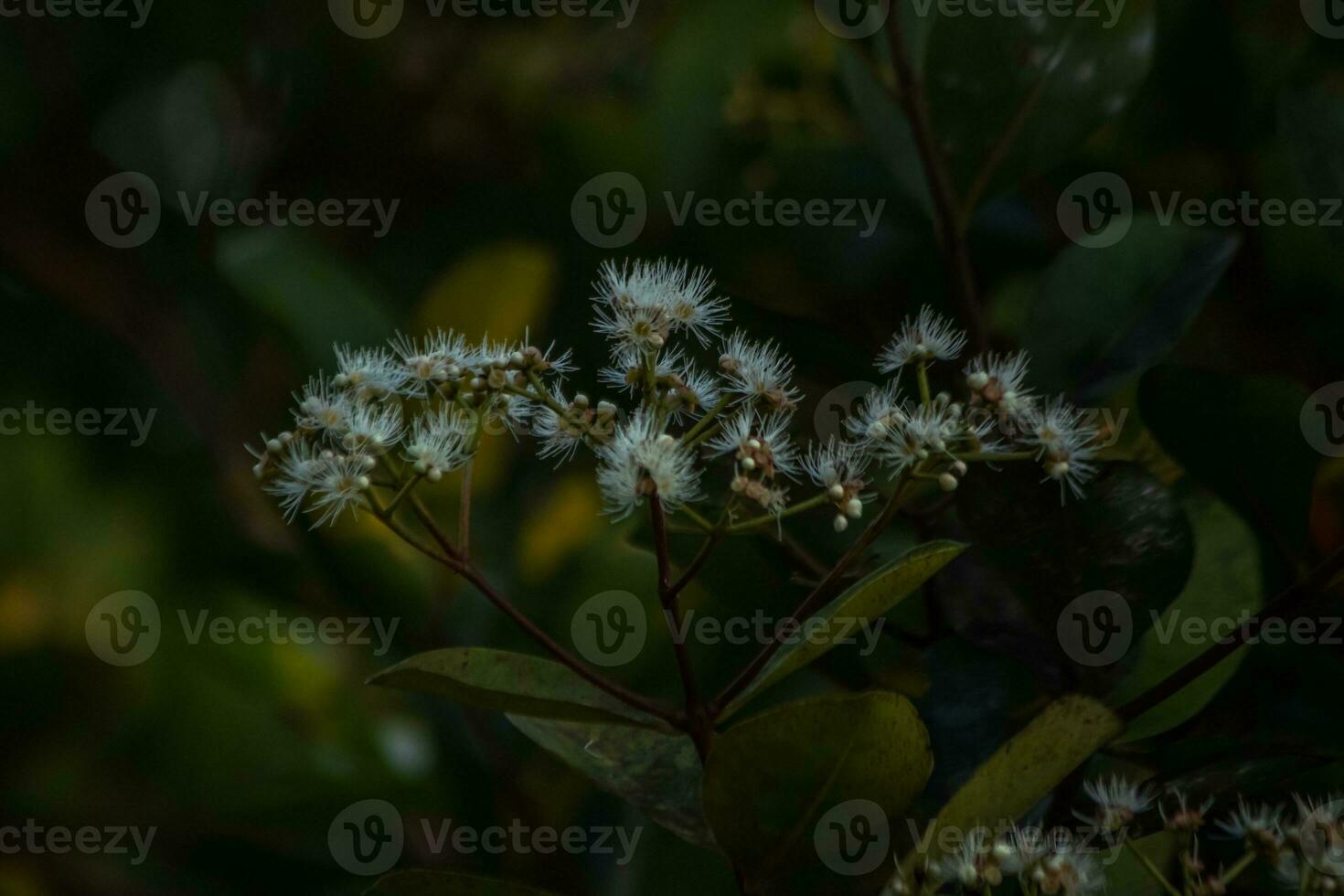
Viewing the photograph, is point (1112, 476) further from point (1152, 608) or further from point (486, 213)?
point (486, 213)

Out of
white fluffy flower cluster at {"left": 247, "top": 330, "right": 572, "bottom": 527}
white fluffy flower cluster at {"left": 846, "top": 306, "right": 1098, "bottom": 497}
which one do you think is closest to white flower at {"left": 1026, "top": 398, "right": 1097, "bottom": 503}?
white fluffy flower cluster at {"left": 846, "top": 306, "right": 1098, "bottom": 497}

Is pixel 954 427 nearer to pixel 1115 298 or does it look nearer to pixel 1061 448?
pixel 1061 448

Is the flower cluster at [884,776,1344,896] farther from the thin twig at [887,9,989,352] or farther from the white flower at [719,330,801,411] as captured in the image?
the thin twig at [887,9,989,352]

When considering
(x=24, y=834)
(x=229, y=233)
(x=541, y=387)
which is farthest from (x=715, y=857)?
(x=229, y=233)

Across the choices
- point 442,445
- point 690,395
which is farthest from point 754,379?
point 442,445

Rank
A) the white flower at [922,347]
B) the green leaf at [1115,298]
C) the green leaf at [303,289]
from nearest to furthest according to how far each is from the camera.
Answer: the white flower at [922,347]
the green leaf at [1115,298]
the green leaf at [303,289]

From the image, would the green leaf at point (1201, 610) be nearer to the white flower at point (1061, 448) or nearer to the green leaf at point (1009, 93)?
A: the white flower at point (1061, 448)

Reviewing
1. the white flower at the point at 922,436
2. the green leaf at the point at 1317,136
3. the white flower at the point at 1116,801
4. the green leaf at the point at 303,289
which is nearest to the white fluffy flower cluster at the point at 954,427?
the white flower at the point at 922,436
